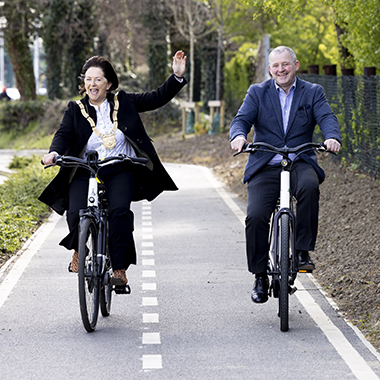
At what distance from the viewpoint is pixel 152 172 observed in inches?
A: 269

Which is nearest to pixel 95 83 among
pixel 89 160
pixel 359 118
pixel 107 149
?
pixel 107 149

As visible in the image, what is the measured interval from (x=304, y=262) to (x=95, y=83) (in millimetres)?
2019

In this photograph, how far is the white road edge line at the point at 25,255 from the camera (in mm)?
7926

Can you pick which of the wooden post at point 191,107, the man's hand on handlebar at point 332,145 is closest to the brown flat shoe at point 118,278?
the man's hand on handlebar at point 332,145

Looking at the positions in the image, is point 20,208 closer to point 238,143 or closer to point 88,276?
point 88,276

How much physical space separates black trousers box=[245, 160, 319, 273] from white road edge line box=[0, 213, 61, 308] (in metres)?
2.19

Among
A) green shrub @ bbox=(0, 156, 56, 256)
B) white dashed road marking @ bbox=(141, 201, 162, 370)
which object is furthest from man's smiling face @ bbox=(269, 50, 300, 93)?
green shrub @ bbox=(0, 156, 56, 256)

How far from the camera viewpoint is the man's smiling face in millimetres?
6543

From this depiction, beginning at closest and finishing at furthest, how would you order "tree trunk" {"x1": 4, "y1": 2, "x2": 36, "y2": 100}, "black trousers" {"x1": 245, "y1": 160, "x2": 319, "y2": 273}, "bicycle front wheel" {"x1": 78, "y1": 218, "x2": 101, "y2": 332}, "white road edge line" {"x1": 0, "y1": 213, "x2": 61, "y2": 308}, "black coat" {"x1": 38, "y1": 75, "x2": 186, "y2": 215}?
"bicycle front wheel" {"x1": 78, "y1": 218, "x2": 101, "y2": 332}
"black trousers" {"x1": 245, "y1": 160, "x2": 319, "y2": 273}
"black coat" {"x1": 38, "y1": 75, "x2": 186, "y2": 215}
"white road edge line" {"x1": 0, "y1": 213, "x2": 61, "y2": 308}
"tree trunk" {"x1": 4, "y1": 2, "x2": 36, "y2": 100}

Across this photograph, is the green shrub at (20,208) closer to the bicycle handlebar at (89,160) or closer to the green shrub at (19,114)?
the bicycle handlebar at (89,160)

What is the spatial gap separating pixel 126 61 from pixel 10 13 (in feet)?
18.8

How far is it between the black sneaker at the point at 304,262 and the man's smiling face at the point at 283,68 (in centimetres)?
125

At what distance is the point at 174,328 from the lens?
21.1 ft

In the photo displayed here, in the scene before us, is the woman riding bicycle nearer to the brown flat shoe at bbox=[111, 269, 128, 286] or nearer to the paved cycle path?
the brown flat shoe at bbox=[111, 269, 128, 286]
